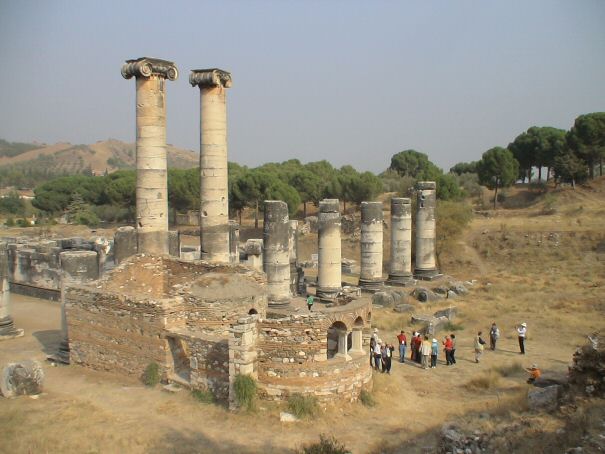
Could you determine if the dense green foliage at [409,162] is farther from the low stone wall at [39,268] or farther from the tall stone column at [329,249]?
the low stone wall at [39,268]

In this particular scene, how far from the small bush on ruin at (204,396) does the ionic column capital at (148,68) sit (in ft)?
31.9

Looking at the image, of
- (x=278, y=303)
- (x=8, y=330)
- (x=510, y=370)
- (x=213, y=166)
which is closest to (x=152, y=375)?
(x=213, y=166)

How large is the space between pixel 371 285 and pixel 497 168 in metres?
31.4

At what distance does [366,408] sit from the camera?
1266 cm

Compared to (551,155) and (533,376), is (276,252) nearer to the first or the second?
(533,376)

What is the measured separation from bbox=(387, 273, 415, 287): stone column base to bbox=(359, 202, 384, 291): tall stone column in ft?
3.33

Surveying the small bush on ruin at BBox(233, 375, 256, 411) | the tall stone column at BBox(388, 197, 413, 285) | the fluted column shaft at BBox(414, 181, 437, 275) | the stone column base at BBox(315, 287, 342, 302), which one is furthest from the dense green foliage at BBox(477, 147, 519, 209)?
the small bush on ruin at BBox(233, 375, 256, 411)

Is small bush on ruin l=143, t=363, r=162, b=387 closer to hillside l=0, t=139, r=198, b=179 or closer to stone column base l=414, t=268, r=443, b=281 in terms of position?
stone column base l=414, t=268, r=443, b=281

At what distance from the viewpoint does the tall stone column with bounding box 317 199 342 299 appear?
82.9 ft

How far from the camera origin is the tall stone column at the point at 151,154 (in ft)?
57.9

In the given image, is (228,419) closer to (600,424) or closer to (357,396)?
(357,396)

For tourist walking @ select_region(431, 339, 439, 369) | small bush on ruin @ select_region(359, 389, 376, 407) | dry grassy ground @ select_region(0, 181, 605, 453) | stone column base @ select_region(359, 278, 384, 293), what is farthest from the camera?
stone column base @ select_region(359, 278, 384, 293)

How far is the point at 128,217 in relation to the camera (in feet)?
190

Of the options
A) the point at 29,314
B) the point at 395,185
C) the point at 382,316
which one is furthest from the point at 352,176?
the point at 29,314
